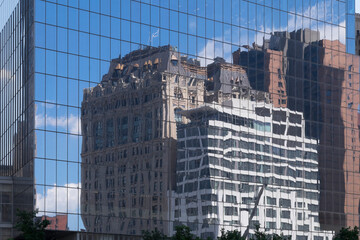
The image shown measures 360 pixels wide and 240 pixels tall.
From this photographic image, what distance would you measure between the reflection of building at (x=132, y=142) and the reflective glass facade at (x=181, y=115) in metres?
0.11

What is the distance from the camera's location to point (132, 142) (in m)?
76.8

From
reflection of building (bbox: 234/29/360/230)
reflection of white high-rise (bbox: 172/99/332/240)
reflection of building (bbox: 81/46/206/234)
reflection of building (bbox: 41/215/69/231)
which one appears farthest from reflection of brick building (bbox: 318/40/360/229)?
reflection of building (bbox: 41/215/69/231)

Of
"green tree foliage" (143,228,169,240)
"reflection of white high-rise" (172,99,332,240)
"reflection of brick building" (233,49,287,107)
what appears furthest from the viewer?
"reflection of brick building" (233,49,287,107)

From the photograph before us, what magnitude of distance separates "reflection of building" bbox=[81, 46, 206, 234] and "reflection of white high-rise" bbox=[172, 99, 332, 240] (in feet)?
5.96

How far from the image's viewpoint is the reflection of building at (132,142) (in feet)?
244

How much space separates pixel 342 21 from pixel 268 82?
14517 mm

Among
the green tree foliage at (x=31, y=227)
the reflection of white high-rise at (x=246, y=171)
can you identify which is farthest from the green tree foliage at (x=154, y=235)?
the green tree foliage at (x=31, y=227)

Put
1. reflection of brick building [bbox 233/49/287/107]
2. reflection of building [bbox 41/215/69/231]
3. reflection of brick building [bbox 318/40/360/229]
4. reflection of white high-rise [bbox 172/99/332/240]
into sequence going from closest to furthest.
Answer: reflection of building [bbox 41/215/69/231] → reflection of white high-rise [bbox 172/99/332/240] → reflection of brick building [bbox 233/49/287/107] → reflection of brick building [bbox 318/40/360/229]

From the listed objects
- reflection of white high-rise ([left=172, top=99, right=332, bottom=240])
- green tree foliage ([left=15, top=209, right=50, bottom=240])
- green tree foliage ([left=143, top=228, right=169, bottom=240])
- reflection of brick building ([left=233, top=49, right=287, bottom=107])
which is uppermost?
reflection of brick building ([left=233, top=49, right=287, bottom=107])

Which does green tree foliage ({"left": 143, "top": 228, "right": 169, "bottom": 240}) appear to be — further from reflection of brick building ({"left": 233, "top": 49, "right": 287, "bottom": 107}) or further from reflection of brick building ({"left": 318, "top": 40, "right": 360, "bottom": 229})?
reflection of brick building ({"left": 318, "top": 40, "right": 360, "bottom": 229})

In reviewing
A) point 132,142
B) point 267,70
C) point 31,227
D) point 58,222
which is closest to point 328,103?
point 267,70

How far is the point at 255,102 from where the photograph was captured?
283ft

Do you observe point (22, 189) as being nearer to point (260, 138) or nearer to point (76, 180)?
point (76, 180)

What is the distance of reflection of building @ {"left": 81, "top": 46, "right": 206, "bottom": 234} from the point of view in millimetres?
74438
